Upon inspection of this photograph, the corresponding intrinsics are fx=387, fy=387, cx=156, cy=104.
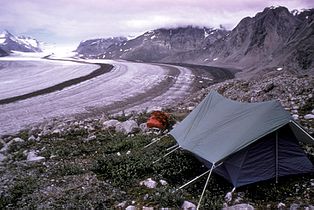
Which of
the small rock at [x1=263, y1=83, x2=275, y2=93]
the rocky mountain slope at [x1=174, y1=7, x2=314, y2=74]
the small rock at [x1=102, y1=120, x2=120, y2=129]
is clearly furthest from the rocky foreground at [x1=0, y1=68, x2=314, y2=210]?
the rocky mountain slope at [x1=174, y1=7, x2=314, y2=74]

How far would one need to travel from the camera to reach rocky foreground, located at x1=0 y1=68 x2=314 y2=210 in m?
9.06

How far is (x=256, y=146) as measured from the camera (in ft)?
32.1

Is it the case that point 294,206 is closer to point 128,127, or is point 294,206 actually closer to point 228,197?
point 228,197

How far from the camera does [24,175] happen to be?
36.1 feet

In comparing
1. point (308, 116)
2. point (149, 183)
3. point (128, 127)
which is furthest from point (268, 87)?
point (149, 183)

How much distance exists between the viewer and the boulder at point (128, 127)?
15.3 m

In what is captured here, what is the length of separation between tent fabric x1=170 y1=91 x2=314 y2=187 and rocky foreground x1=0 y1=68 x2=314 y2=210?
302 mm

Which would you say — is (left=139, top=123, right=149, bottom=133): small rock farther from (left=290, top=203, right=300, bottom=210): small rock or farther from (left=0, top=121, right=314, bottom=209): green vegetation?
(left=290, top=203, right=300, bottom=210): small rock

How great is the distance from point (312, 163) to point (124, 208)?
530 centimetres

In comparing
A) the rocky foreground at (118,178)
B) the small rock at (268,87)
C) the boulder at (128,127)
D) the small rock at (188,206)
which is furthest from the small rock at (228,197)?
the small rock at (268,87)

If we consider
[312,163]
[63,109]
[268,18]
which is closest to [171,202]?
[312,163]

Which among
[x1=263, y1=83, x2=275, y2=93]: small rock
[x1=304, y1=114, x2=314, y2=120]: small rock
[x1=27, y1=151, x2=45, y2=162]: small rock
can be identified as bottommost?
[x1=27, y1=151, x2=45, y2=162]: small rock

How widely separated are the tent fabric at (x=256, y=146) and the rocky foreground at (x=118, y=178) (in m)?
0.30

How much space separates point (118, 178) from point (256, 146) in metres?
3.75
